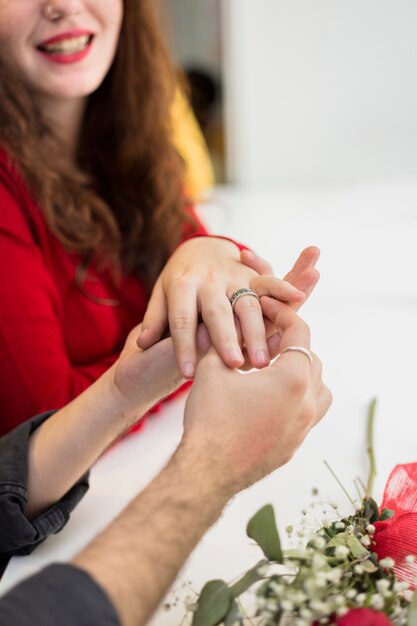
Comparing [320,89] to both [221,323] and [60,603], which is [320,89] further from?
[60,603]

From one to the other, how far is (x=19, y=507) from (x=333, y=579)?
0.37 m

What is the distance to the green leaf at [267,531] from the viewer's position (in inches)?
21.4

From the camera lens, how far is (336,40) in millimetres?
1629

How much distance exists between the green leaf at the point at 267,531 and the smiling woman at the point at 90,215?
17 centimetres

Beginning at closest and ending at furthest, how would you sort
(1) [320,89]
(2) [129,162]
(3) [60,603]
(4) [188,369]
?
1. (3) [60,603]
2. (4) [188,369]
3. (2) [129,162]
4. (1) [320,89]

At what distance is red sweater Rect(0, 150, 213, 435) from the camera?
0.95 m

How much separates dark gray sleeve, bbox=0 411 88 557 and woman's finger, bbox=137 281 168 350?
0.17m

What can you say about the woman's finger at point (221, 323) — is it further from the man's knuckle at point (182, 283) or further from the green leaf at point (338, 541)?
the green leaf at point (338, 541)

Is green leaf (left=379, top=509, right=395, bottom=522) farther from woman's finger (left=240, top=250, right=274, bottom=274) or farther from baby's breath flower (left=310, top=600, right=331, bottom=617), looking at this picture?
woman's finger (left=240, top=250, right=274, bottom=274)

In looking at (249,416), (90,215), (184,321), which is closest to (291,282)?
(184,321)

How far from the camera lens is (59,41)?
1.07 m

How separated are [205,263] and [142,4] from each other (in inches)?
22.5

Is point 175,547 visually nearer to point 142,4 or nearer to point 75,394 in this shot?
point 75,394

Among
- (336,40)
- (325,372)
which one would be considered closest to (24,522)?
(325,372)
